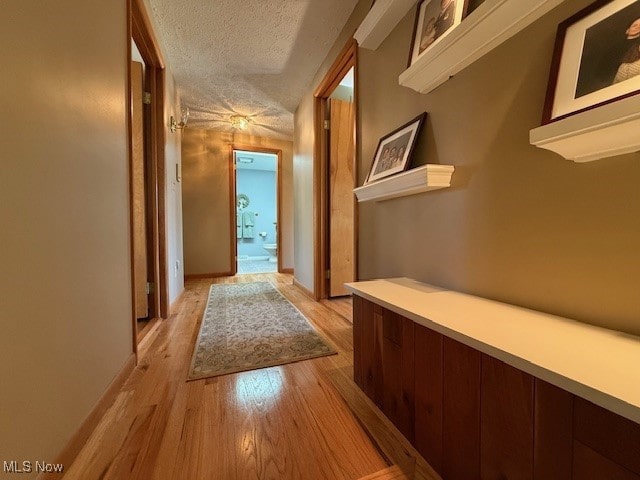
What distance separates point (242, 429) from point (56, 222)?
0.93m

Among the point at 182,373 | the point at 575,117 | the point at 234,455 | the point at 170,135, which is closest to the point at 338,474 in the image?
the point at 234,455

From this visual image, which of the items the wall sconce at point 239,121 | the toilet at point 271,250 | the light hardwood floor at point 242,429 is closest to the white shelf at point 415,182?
the light hardwood floor at point 242,429

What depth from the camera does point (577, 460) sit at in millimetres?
460

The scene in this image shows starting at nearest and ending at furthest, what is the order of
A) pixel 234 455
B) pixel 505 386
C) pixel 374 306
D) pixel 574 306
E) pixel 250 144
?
pixel 505 386, pixel 574 306, pixel 234 455, pixel 374 306, pixel 250 144

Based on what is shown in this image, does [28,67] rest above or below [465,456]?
above

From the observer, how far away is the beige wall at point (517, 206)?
23.9 inches

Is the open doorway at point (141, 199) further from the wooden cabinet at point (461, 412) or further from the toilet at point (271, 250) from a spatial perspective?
the toilet at point (271, 250)

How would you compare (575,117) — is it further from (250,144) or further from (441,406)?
(250,144)

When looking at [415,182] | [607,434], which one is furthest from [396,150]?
[607,434]

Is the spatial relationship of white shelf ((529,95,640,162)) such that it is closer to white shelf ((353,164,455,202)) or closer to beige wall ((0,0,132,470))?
white shelf ((353,164,455,202))

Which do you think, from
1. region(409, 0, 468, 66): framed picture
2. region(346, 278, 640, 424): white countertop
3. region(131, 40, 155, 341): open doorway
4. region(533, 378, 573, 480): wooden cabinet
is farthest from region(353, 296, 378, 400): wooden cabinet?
region(131, 40, 155, 341): open doorway

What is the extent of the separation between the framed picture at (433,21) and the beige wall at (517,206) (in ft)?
0.42

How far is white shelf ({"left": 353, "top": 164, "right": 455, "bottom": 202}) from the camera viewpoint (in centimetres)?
101

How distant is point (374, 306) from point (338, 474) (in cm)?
55
